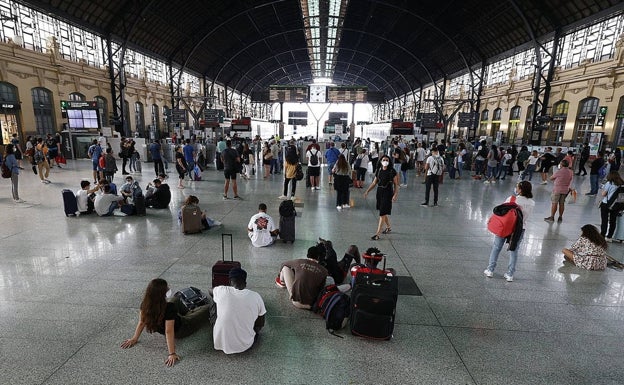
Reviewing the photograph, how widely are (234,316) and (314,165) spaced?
30.0 ft

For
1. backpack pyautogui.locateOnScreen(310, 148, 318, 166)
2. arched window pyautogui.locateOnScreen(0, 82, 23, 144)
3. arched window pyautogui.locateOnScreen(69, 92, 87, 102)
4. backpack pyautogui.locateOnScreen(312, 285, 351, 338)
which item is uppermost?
arched window pyautogui.locateOnScreen(69, 92, 87, 102)

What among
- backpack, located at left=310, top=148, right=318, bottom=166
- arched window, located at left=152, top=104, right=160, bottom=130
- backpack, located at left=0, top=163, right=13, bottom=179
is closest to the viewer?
backpack, located at left=0, top=163, right=13, bottom=179

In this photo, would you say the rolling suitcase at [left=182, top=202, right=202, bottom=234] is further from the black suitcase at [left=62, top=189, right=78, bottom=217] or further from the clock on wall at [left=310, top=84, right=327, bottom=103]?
the clock on wall at [left=310, top=84, right=327, bottom=103]

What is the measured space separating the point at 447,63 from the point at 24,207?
4064cm

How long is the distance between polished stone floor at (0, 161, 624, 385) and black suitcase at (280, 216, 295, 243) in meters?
0.29

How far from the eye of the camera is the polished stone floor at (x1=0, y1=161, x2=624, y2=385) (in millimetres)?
3242

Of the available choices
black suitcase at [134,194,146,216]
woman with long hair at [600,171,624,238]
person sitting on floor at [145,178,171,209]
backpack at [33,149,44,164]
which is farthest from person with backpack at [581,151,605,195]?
backpack at [33,149,44,164]

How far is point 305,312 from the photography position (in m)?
4.25

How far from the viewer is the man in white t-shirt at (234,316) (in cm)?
333

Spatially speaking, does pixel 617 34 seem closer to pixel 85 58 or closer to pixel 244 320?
pixel 244 320

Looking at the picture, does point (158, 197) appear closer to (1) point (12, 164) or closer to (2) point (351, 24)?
(1) point (12, 164)

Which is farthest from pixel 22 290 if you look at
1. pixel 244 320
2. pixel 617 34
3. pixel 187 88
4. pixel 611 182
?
pixel 187 88

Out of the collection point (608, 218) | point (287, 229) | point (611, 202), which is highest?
point (611, 202)

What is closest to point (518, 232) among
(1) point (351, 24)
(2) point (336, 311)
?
(2) point (336, 311)
